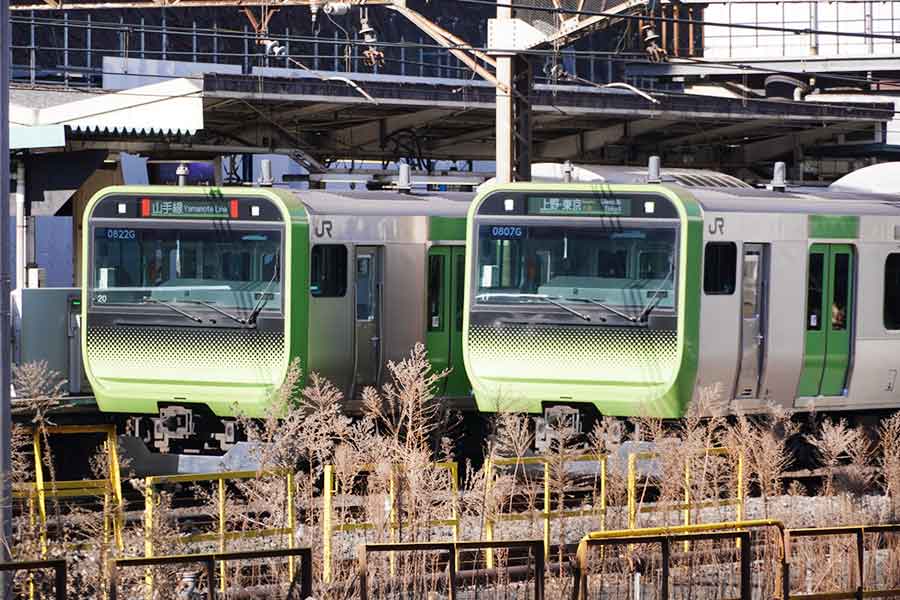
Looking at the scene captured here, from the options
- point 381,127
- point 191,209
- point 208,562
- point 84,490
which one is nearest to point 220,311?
point 191,209

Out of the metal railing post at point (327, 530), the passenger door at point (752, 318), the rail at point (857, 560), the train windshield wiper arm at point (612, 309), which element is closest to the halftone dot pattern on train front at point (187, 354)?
the train windshield wiper arm at point (612, 309)

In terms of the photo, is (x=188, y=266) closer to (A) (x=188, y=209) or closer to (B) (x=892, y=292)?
(A) (x=188, y=209)

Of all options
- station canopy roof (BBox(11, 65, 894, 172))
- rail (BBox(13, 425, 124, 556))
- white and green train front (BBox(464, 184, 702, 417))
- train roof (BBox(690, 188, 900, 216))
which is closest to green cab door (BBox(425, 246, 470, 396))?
white and green train front (BBox(464, 184, 702, 417))

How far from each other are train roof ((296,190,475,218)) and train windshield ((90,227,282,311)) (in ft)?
2.41

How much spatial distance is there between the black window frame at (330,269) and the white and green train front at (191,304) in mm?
312

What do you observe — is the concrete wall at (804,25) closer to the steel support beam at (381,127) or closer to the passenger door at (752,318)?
the steel support beam at (381,127)

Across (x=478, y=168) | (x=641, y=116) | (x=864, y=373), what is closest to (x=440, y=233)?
(x=864, y=373)

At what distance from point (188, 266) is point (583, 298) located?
152 inches

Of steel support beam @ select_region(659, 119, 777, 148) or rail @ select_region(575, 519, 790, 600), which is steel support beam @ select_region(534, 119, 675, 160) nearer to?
steel support beam @ select_region(659, 119, 777, 148)

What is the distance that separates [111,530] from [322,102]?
11484mm

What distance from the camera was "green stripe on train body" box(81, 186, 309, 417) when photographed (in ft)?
50.1

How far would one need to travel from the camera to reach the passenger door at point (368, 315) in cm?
1617

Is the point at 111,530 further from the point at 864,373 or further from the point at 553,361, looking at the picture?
the point at 864,373

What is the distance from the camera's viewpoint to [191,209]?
15.7m
